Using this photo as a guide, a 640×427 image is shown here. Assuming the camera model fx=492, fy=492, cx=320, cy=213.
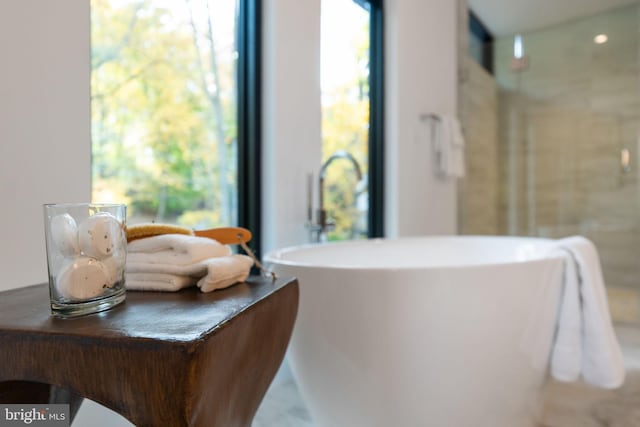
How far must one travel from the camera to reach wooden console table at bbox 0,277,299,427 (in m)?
0.54

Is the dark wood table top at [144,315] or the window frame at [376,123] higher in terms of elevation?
the window frame at [376,123]

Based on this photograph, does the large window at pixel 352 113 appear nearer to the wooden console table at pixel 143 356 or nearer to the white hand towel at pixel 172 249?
the white hand towel at pixel 172 249

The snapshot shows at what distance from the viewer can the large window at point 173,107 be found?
2127mm

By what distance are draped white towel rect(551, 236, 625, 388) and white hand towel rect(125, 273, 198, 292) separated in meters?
1.25

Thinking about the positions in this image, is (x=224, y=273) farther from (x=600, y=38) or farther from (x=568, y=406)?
(x=600, y=38)

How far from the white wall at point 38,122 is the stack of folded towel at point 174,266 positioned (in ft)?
1.19

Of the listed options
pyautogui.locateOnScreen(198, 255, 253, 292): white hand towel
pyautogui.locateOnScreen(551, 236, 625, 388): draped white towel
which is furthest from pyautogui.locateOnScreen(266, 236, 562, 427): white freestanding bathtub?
pyautogui.locateOnScreen(198, 255, 253, 292): white hand towel

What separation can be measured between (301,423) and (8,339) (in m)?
1.27

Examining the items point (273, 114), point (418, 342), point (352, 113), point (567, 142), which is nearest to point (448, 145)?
point (352, 113)

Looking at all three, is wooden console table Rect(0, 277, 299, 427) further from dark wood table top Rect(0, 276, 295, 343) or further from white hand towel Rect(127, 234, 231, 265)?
white hand towel Rect(127, 234, 231, 265)

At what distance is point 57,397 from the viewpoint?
82 centimetres

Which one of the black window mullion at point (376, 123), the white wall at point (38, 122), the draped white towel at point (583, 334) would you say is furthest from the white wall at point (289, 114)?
the draped white towel at point (583, 334)

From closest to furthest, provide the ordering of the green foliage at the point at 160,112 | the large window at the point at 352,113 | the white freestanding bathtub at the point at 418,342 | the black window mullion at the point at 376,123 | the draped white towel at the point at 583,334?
the white freestanding bathtub at the point at 418,342 < the draped white towel at the point at 583,334 < the green foliage at the point at 160,112 < the large window at the point at 352,113 < the black window mullion at the point at 376,123

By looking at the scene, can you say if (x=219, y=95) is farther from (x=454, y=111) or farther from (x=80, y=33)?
(x=454, y=111)
